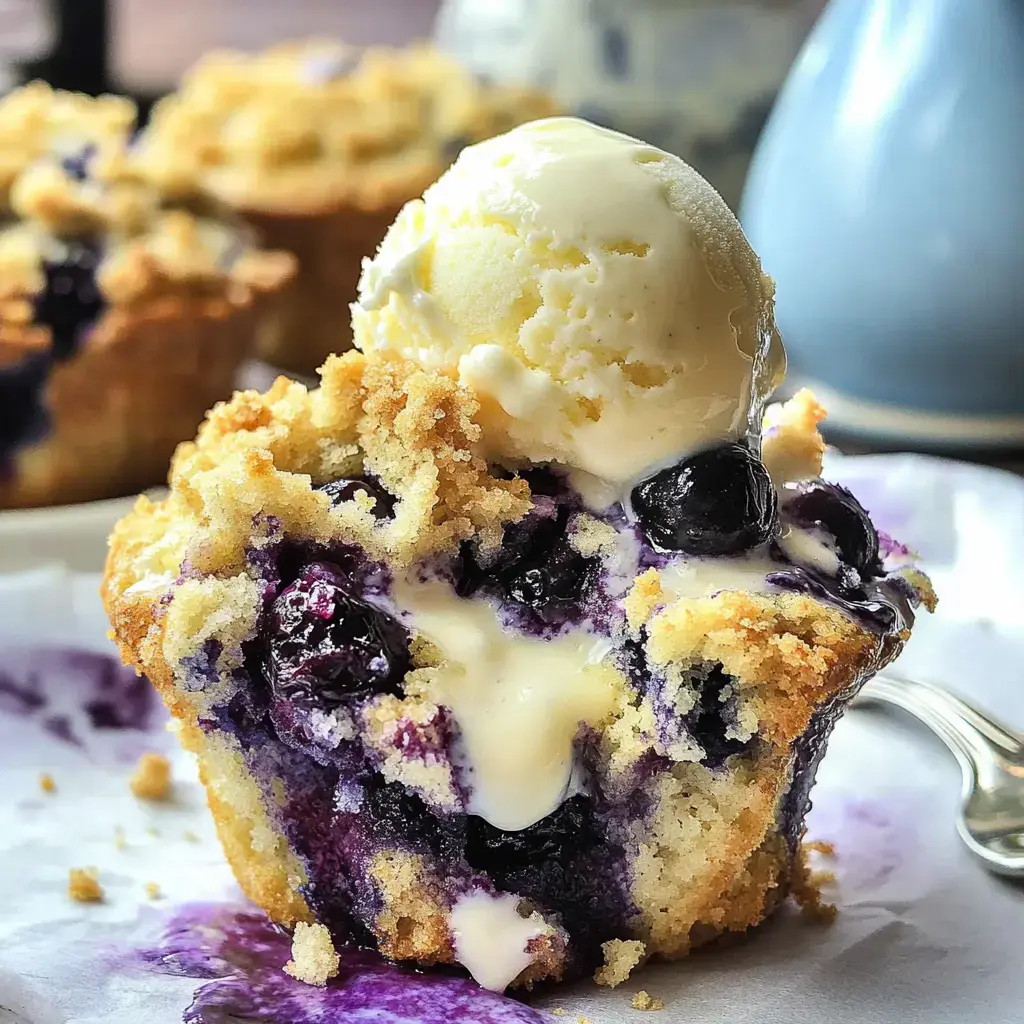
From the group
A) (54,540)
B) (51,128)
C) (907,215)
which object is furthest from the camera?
(51,128)

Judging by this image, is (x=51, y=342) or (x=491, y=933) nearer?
(x=491, y=933)

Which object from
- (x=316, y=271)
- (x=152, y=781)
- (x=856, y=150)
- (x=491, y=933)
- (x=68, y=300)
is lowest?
(x=152, y=781)

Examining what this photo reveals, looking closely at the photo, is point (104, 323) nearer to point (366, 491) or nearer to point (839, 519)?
point (366, 491)

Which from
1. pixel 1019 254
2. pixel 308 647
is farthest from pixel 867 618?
pixel 1019 254

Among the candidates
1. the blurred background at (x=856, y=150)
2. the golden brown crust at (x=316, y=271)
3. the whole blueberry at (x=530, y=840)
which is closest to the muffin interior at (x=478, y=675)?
the whole blueberry at (x=530, y=840)

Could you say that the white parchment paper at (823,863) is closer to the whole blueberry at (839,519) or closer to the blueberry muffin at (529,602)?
the blueberry muffin at (529,602)

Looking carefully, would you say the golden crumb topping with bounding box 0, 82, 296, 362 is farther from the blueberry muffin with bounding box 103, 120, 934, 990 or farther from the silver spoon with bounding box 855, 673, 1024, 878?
the silver spoon with bounding box 855, 673, 1024, 878

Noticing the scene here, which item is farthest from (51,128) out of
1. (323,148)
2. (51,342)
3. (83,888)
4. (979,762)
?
(979,762)
